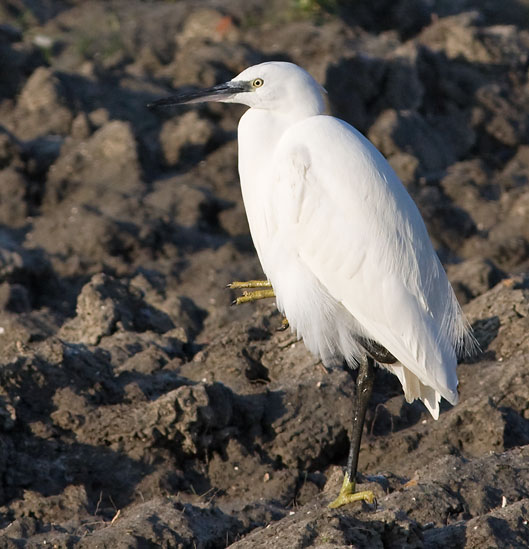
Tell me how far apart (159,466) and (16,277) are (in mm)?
3438

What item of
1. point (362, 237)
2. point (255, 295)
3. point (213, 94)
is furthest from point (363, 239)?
point (213, 94)

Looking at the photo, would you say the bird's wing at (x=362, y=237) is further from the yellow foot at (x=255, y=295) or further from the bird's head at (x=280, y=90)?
the yellow foot at (x=255, y=295)

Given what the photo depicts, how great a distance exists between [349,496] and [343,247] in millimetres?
1083

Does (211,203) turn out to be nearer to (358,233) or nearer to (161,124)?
(161,124)

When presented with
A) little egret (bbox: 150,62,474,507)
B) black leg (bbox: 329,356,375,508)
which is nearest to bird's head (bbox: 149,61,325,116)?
little egret (bbox: 150,62,474,507)

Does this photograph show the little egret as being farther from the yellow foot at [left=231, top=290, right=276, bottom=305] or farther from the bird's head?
the yellow foot at [left=231, top=290, right=276, bottom=305]

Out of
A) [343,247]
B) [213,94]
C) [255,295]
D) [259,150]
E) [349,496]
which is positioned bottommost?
[349,496]

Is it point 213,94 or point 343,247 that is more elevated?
point 213,94

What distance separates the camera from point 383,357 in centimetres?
479

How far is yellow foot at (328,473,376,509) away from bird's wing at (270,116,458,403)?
1.78 feet

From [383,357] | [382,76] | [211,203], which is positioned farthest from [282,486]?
[382,76]

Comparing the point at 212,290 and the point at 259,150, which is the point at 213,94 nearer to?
the point at 259,150

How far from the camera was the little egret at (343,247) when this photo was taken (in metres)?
4.57

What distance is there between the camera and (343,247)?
4.63 m
